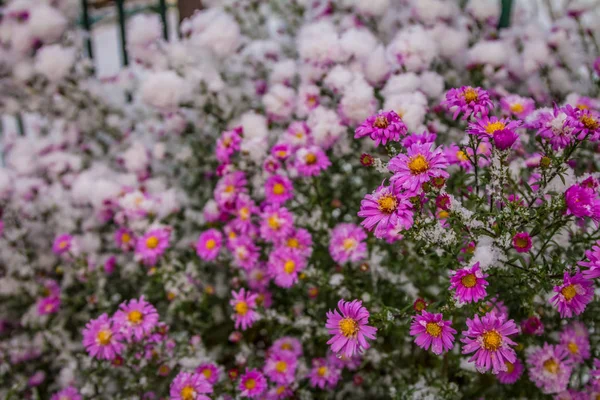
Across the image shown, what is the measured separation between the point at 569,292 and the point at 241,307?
2.49ft

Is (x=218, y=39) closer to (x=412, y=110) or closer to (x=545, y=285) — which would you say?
(x=412, y=110)

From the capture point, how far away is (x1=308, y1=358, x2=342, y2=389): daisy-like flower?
1327 millimetres

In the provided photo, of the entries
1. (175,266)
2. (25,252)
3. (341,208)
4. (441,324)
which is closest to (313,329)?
(341,208)

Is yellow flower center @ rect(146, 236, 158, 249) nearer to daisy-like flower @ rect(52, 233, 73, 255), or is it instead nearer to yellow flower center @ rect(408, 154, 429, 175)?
daisy-like flower @ rect(52, 233, 73, 255)

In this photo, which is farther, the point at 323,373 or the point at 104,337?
the point at 323,373

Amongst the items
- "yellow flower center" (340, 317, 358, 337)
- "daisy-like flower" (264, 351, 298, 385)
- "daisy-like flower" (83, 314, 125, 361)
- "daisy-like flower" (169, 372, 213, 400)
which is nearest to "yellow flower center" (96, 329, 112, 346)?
"daisy-like flower" (83, 314, 125, 361)

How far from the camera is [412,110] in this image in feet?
4.25

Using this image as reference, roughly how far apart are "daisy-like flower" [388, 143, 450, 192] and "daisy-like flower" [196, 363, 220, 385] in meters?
0.69

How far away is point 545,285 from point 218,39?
1312 mm

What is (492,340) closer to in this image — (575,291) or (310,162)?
(575,291)

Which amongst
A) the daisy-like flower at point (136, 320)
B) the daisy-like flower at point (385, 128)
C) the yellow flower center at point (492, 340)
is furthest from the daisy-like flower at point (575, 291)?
the daisy-like flower at point (136, 320)

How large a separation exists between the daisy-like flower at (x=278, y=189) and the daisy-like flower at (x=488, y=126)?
595mm

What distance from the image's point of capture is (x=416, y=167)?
816 millimetres

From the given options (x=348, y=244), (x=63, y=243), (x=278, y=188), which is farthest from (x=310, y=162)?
(x=63, y=243)
